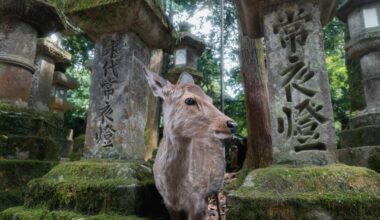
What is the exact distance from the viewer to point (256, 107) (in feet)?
18.9

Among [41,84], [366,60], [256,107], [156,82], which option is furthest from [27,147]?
[366,60]

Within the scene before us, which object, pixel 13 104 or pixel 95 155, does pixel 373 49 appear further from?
pixel 13 104

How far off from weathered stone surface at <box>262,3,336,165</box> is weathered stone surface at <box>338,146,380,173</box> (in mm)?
1838

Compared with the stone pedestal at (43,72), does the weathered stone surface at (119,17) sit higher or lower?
lower

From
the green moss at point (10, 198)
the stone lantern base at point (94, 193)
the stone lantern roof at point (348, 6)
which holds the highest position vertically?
the stone lantern roof at point (348, 6)

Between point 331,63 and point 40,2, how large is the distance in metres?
12.6

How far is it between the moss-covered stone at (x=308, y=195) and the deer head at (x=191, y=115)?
486 mm

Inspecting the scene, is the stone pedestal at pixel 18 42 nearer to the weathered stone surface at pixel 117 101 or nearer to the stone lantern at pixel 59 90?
the weathered stone surface at pixel 117 101

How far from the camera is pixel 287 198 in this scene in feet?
6.04

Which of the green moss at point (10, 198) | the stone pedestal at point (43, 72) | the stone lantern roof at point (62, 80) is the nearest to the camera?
the green moss at point (10, 198)

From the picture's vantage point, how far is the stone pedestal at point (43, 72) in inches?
308

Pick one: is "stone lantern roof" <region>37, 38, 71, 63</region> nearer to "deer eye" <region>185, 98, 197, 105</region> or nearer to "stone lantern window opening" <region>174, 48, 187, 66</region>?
"stone lantern window opening" <region>174, 48, 187, 66</region>

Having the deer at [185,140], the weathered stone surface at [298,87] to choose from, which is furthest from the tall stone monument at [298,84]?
the deer at [185,140]

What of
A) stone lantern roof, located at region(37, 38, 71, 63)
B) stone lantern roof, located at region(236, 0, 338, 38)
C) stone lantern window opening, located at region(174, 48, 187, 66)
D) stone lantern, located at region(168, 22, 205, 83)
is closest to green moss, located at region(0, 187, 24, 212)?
stone lantern roof, located at region(236, 0, 338, 38)
